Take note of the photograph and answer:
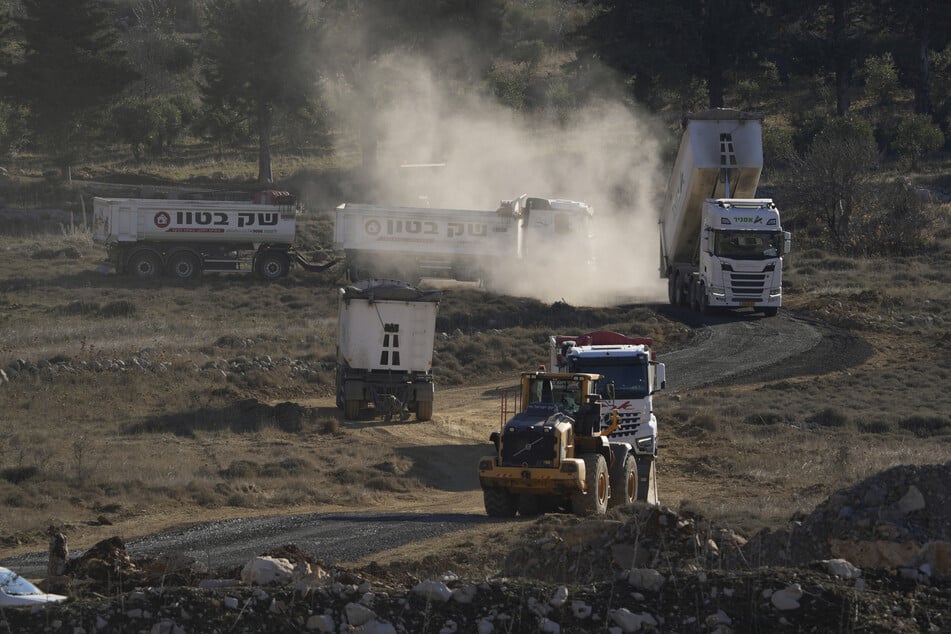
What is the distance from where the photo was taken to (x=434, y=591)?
9766 millimetres

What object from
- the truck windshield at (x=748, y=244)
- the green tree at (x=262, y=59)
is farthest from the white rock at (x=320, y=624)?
the green tree at (x=262, y=59)

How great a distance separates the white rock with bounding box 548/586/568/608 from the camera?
974 cm

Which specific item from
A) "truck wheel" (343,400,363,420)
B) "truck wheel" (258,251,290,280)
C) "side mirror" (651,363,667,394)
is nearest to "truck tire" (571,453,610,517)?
"side mirror" (651,363,667,394)

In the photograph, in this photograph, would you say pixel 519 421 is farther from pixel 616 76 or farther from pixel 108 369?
pixel 616 76

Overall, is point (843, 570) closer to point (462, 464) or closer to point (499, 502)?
point (499, 502)

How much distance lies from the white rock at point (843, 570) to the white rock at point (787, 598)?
57 cm

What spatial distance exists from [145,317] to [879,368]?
2182 centimetres

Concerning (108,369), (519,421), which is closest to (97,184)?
(108,369)

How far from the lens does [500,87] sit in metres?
77.2

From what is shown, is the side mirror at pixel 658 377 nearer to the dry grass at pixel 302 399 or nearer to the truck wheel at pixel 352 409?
the dry grass at pixel 302 399

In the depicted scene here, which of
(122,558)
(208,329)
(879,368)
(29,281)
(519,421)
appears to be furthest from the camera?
(29,281)

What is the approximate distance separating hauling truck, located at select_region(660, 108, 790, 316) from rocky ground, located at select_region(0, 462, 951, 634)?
978 inches

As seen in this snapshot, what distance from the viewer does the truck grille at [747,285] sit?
3697 cm

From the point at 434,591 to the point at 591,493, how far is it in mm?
6994
